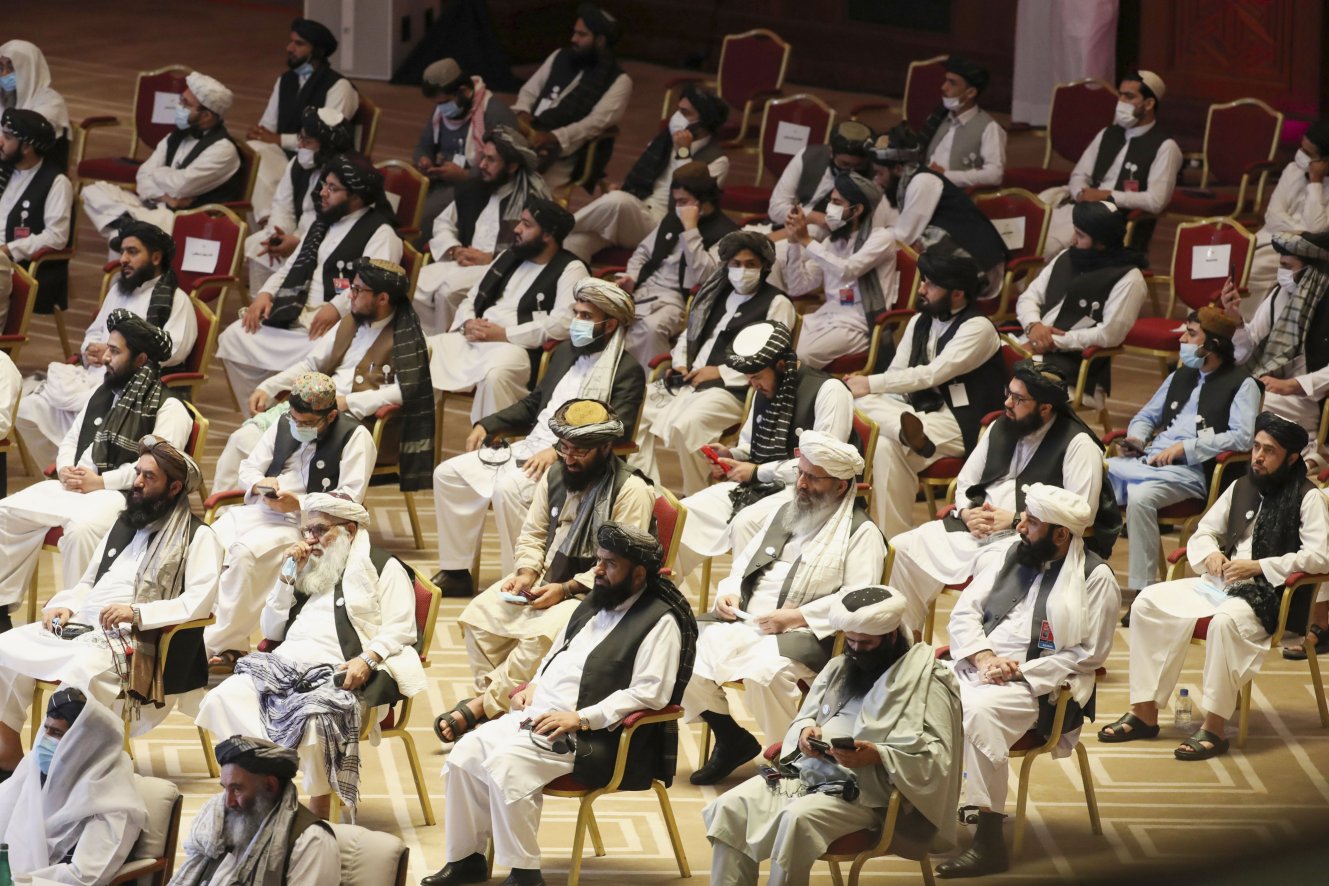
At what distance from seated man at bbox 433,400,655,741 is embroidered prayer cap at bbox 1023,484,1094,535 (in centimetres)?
112

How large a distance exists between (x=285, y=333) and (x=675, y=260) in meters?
1.61

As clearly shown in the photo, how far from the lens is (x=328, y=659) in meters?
4.76

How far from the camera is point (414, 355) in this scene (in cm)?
662

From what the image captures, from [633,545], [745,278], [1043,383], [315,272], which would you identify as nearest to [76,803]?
[633,545]

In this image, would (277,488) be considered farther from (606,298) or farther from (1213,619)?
(1213,619)

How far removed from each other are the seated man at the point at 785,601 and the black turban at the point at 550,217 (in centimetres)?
238

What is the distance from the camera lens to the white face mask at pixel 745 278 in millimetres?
6773

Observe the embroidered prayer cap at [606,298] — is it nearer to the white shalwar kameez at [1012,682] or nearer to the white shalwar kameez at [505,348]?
the white shalwar kameez at [505,348]

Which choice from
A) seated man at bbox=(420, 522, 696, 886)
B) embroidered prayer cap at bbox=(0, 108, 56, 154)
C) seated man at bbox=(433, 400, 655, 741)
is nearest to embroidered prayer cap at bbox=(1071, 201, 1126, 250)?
seated man at bbox=(433, 400, 655, 741)

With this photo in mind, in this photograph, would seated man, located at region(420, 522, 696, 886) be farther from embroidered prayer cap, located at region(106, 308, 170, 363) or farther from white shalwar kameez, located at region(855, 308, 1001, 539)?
embroidered prayer cap, located at region(106, 308, 170, 363)

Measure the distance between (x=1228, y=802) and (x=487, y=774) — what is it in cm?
201

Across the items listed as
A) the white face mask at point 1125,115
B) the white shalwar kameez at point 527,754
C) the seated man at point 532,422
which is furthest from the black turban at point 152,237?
the white face mask at point 1125,115

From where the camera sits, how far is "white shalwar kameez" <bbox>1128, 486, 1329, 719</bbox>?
17.0ft

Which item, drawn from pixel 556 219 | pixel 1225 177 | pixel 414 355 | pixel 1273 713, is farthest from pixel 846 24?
pixel 1273 713
